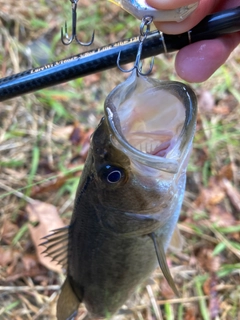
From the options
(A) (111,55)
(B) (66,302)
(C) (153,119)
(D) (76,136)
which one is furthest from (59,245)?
(D) (76,136)

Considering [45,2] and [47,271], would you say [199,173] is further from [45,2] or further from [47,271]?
[45,2]

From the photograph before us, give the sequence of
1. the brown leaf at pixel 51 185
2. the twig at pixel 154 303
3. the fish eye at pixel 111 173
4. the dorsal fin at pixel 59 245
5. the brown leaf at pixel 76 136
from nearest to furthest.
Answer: the fish eye at pixel 111 173 < the dorsal fin at pixel 59 245 < the twig at pixel 154 303 < the brown leaf at pixel 51 185 < the brown leaf at pixel 76 136

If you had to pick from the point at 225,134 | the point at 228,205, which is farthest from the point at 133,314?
the point at 225,134

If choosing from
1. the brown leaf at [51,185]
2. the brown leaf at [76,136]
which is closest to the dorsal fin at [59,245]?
the brown leaf at [51,185]

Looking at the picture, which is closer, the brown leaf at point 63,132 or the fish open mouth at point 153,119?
the fish open mouth at point 153,119

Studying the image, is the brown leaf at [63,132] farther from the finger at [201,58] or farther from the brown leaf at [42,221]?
the finger at [201,58]

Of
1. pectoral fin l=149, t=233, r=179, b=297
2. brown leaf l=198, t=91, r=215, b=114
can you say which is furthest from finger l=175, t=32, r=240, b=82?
brown leaf l=198, t=91, r=215, b=114

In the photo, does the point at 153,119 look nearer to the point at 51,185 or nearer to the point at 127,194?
the point at 127,194

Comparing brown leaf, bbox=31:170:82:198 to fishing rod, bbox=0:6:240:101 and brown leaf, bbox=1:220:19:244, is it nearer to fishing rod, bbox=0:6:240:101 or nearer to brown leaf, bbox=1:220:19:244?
brown leaf, bbox=1:220:19:244

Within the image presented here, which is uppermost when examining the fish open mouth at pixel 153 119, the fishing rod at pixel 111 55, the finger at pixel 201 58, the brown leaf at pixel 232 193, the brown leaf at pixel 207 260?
the fishing rod at pixel 111 55
